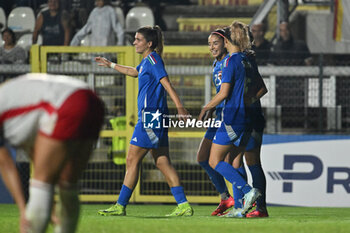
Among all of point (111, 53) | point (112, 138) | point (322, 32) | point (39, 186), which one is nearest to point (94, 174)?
point (112, 138)

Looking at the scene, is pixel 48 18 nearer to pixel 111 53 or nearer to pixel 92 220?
pixel 111 53

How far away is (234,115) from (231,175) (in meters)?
0.62

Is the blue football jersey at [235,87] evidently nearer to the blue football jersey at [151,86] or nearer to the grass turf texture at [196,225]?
the blue football jersey at [151,86]

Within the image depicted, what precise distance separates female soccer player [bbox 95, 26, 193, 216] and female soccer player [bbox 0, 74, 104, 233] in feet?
12.9

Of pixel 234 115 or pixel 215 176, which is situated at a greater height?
pixel 234 115

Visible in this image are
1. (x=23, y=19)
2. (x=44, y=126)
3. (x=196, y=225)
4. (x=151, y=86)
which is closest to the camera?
(x=44, y=126)

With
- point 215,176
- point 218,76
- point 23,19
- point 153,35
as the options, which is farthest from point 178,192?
point 23,19

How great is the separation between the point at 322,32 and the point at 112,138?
5.77 m

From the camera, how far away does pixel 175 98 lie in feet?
26.1

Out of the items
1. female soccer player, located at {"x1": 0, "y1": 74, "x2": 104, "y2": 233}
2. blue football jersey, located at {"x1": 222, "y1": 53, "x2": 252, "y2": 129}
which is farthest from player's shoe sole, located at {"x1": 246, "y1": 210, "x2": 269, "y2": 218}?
female soccer player, located at {"x1": 0, "y1": 74, "x2": 104, "y2": 233}

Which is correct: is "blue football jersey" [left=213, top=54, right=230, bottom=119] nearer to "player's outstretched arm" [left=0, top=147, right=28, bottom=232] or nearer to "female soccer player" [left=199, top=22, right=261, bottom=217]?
"female soccer player" [left=199, top=22, right=261, bottom=217]

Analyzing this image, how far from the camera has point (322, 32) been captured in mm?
15492

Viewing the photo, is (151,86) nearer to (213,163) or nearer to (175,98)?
(175,98)

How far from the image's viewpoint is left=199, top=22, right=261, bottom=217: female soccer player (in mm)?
7984
